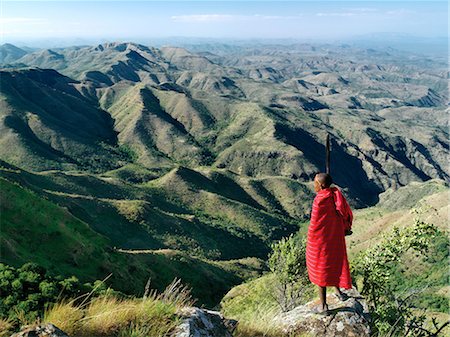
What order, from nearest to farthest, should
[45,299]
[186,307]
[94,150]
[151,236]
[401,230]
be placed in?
[186,307] < [45,299] < [401,230] < [151,236] < [94,150]

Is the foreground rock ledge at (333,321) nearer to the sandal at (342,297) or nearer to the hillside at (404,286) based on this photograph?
the sandal at (342,297)

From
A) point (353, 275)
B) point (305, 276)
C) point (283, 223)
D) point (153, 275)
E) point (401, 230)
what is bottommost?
point (283, 223)

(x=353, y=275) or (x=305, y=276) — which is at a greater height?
(x=353, y=275)

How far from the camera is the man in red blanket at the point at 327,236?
10219 mm

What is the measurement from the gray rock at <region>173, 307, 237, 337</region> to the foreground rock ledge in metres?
1.88

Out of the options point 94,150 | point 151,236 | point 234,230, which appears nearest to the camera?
point 151,236

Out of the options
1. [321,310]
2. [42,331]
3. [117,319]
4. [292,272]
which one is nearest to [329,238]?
[321,310]

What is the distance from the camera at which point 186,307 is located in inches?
302

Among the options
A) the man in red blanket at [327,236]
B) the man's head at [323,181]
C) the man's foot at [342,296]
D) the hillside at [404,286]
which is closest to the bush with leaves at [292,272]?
the hillside at [404,286]

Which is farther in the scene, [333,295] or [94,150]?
[94,150]

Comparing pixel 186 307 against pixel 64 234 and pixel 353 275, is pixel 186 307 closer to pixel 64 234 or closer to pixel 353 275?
pixel 353 275

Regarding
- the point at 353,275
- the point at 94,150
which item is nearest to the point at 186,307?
the point at 353,275

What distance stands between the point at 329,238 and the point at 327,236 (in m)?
0.08

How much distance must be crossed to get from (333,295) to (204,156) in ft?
599
